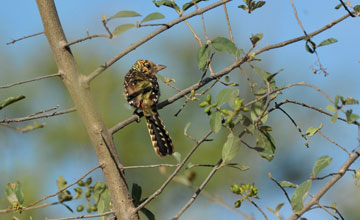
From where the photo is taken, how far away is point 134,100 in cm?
659

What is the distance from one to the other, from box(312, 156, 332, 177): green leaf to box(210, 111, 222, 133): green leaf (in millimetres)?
643

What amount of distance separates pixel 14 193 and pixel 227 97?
1.80 m

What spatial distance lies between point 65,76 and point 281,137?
72.2ft

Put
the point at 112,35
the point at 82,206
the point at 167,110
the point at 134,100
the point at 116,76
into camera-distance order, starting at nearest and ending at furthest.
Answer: the point at 112,35, the point at 82,206, the point at 134,100, the point at 167,110, the point at 116,76

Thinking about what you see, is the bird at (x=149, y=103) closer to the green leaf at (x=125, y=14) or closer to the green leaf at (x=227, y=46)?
the green leaf at (x=227, y=46)

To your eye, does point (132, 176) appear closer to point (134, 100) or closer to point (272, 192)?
point (272, 192)

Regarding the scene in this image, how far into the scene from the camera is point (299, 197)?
319 centimetres

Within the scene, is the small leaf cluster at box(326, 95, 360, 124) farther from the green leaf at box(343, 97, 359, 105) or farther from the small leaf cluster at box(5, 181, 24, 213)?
the small leaf cluster at box(5, 181, 24, 213)

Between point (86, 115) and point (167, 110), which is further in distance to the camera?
point (167, 110)

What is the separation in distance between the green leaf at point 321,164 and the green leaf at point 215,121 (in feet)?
2.11

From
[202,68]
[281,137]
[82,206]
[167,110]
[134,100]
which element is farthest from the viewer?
[281,137]

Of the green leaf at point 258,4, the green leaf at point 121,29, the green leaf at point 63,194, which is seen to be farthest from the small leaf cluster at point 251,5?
the green leaf at point 63,194

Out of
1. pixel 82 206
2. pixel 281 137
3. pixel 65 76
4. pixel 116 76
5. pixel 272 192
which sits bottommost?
pixel 272 192

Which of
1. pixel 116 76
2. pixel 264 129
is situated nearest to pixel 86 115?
pixel 264 129
